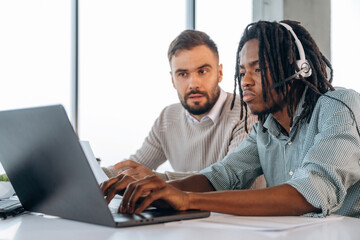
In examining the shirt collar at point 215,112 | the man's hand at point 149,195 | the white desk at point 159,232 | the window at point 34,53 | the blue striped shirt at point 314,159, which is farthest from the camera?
the window at point 34,53

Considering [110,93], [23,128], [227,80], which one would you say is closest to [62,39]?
[110,93]

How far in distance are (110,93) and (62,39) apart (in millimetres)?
607

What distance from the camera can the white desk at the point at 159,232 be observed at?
0.90 meters

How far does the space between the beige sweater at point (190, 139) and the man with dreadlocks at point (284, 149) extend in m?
0.59

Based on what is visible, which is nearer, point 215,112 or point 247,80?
point 247,80

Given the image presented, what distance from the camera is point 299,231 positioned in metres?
0.96

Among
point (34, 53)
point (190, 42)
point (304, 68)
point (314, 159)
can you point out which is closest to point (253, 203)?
point (314, 159)

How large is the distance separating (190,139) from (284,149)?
1104mm

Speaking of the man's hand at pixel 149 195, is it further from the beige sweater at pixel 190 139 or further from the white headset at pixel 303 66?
the beige sweater at pixel 190 139

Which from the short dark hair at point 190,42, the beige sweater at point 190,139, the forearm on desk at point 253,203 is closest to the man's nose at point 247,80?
the forearm on desk at point 253,203

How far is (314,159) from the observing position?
1250 mm

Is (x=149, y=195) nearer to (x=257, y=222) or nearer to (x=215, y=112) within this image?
(x=257, y=222)

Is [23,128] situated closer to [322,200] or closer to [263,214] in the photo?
[263,214]

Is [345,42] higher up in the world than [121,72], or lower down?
higher up
